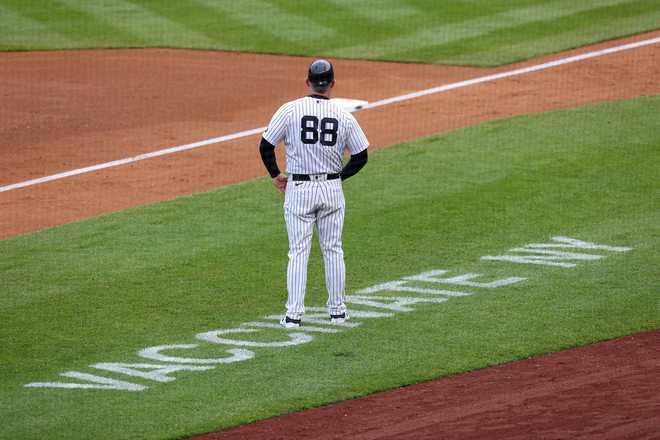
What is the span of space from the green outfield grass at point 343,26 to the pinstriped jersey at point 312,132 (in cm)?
1036

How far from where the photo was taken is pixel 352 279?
977 centimetres

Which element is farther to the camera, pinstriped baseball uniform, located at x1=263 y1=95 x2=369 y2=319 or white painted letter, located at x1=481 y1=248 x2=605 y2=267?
white painted letter, located at x1=481 y1=248 x2=605 y2=267

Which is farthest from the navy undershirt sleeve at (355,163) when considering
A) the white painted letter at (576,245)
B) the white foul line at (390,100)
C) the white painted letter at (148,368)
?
the white foul line at (390,100)

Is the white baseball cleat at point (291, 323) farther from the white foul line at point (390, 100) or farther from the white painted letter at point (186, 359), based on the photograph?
the white foul line at point (390, 100)

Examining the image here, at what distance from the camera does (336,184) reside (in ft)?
28.0

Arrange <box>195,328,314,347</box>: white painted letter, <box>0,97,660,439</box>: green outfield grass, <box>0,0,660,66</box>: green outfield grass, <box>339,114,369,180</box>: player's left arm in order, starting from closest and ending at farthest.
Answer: <box>0,97,660,439</box>: green outfield grass < <box>195,328,314,347</box>: white painted letter < <box>339,114,369,180</box>: player's left arm < <box>0,0,660,66</box>: green outfield grass

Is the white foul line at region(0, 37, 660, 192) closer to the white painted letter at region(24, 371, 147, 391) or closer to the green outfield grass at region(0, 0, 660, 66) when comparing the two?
the green outfield grass at region(0, 0, 660, 66)

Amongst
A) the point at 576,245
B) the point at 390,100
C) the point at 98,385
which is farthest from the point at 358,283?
the point at 390,100

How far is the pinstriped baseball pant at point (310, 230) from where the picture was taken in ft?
27.7

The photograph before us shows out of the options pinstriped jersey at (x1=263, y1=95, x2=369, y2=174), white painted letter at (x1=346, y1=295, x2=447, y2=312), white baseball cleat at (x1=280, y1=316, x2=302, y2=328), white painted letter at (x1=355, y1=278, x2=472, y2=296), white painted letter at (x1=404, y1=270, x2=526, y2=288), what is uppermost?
pinstriped jersey at (x1=263, y1=95, x2=369, y2=174)

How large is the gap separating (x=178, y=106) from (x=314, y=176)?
27.7ft

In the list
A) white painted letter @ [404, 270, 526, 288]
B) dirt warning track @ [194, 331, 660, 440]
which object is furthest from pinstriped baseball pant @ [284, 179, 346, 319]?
dirt warning track @ [194, 331, 660, 440]

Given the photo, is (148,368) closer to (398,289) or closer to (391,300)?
(391,300)

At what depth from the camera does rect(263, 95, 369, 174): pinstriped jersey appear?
8.37 metres
